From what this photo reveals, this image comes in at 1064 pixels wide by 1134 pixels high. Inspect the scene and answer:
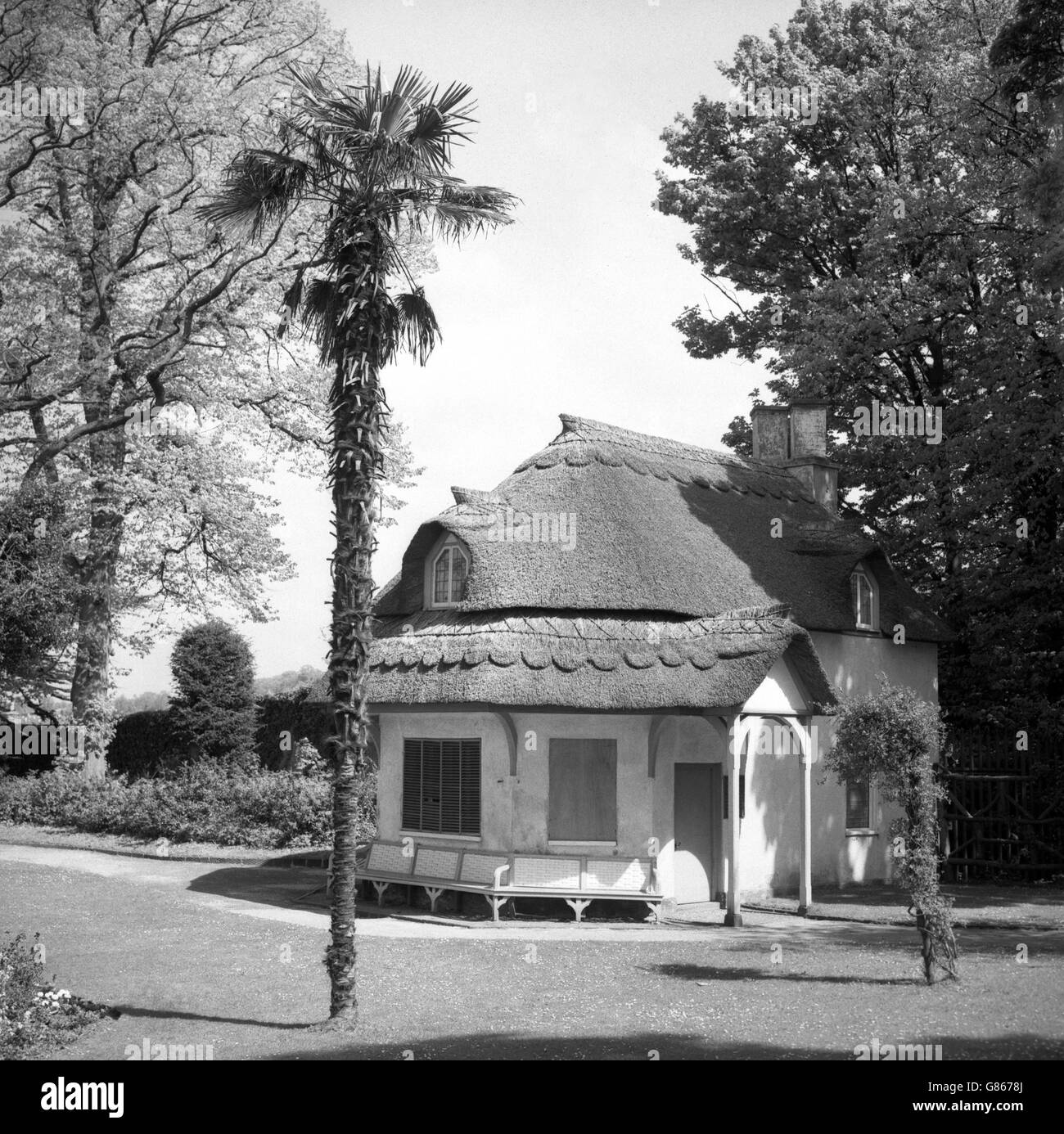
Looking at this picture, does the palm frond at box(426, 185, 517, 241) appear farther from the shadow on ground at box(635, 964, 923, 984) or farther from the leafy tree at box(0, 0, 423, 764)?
the leafy tree at box(0, 0, 423, 764)

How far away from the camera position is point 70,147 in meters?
30.5

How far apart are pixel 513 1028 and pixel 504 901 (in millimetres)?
7856

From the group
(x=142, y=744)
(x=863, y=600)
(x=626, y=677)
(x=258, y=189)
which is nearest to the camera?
(x=258, y=189)

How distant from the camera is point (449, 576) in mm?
22469

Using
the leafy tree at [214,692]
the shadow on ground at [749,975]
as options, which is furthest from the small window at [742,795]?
the leafy tree at [214,692]

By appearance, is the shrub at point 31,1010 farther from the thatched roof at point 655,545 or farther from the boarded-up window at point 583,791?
the thatched roof at point 655,545

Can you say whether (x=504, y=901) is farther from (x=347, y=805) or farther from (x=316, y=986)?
(x=347, y=805)

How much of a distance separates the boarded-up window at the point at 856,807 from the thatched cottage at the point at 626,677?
0.04 metres

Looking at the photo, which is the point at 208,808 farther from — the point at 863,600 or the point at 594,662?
the point at 863,600

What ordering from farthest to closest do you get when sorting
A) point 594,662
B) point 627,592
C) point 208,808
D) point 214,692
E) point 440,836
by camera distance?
point 214,692, point 208,808, point 627,592, point 440,836, point 594,662

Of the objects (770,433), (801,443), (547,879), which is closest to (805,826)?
(547,879)

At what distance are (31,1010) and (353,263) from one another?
7798mm

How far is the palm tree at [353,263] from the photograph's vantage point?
12.2 m

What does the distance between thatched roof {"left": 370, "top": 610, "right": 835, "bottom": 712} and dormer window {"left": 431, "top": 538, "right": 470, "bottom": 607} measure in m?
1.42
